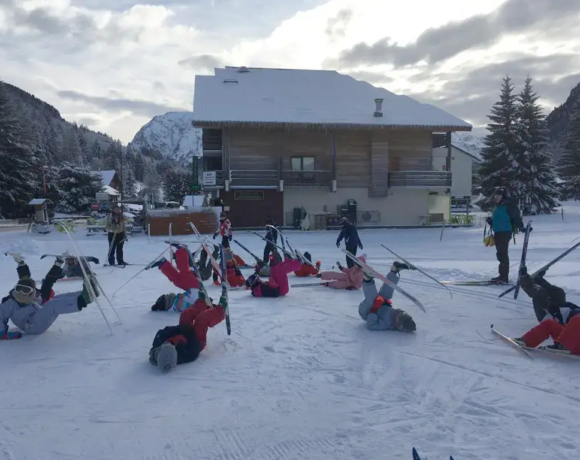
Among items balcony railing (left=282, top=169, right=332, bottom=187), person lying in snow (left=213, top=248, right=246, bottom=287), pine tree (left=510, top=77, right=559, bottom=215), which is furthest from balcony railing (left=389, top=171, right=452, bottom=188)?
person lying in snow (left=213, top=248, right=246, bottom=287)

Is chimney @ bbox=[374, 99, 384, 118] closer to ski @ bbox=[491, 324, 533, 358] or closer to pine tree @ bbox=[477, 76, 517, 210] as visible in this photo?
pine tree @ bbox=[477, 76, 517, 210]

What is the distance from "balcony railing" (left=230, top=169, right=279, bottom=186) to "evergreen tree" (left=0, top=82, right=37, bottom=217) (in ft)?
60.8

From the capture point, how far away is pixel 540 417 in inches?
145

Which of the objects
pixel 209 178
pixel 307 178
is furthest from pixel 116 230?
pixel 307 178

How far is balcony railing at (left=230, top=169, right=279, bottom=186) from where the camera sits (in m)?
25.2

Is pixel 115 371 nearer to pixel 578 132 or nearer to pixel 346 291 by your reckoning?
pixel 346 291

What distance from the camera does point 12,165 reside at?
110ft

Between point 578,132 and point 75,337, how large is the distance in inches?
1708

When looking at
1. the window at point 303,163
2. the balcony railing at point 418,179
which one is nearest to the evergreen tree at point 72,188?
the window at point 303,163

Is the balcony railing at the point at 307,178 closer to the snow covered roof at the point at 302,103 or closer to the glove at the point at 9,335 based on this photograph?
the snow covered roof at the point at 302,103

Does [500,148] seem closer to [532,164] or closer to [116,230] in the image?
[532,164]

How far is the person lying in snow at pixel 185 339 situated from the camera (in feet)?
15.2

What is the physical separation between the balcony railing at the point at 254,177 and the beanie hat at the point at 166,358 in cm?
2095

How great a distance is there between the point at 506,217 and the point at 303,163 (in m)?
18.1
